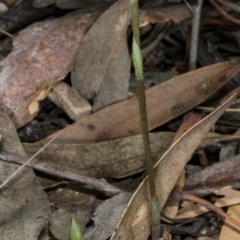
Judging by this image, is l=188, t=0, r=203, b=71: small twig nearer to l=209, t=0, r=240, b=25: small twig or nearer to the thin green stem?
l=209, t=0, r=240, b=25: small twig

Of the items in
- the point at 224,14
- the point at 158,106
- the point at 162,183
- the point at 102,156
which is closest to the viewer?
the point at 162,183

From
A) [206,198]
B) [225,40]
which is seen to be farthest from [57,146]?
[225,40]

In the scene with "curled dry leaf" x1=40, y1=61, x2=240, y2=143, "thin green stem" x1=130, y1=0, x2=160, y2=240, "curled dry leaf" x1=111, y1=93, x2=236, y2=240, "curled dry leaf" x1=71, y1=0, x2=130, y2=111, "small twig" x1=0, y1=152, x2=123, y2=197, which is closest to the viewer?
"thin green stem" x1=130, y1=0, x2=160, y2=240

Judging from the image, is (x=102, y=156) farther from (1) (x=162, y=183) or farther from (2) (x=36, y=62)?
(2) (x=36, y=62)

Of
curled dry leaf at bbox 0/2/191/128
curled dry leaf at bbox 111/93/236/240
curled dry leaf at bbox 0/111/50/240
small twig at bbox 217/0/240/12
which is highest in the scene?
curled dry leaf at bbox 0/2/191/128

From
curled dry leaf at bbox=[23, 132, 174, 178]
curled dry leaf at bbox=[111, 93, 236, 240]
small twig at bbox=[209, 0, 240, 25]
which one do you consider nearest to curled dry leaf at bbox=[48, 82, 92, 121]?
curled dry leaf at bbox=[23, 132, 174, 178]

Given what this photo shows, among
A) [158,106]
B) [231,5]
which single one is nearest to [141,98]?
[158,106]

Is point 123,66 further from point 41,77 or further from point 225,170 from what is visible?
point 225,170
